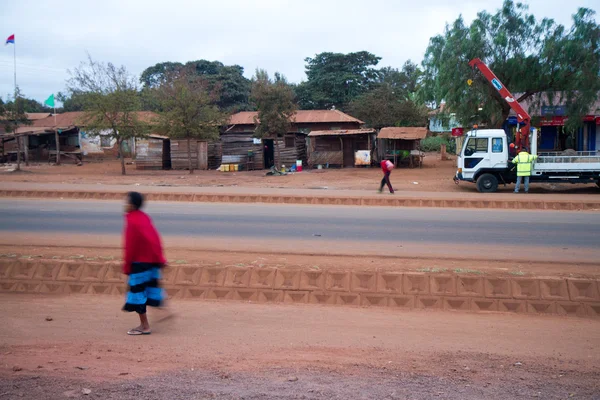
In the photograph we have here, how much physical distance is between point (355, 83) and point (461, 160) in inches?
1376

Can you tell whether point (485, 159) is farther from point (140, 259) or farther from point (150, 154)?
point (150, 154)

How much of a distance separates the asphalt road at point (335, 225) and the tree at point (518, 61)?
11.9 metres

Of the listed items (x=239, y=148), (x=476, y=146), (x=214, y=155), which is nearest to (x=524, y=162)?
(x=476, y=146)

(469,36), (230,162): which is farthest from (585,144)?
(230,162)

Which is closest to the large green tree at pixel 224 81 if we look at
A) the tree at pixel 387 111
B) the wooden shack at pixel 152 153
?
the tree at pixel 387 111

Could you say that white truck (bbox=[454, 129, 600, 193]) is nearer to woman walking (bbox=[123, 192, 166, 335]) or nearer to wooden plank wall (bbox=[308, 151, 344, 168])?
wooden plank wall (bbox=[308, 151, 344, 168])

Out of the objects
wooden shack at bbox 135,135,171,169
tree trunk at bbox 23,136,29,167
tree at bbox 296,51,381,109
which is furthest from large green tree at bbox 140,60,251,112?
wooden shack at bbox 135,135,171,169

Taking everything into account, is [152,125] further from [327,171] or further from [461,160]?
[461,160]

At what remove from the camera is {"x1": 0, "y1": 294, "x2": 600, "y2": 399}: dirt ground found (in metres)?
4.46

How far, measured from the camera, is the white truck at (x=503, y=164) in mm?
21086

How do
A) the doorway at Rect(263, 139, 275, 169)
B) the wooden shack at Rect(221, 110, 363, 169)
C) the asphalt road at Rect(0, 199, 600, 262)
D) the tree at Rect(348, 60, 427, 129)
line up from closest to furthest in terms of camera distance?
1. the asphalt road at Rect(0, 199, 600, 262)
2. the wooden shack at Rect(221, 110, 363, 169)
3. the doorway at Rect(263, 139, 275, 169)
4. the tree at Rect(348, 60, 427, 129)

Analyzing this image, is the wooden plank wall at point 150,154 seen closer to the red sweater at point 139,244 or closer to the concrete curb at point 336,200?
the concrete curb at point 336,200

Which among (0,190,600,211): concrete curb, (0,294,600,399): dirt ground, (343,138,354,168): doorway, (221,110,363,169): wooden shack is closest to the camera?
(0,294,600,399): dirt ground

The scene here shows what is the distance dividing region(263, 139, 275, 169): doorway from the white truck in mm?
16220
